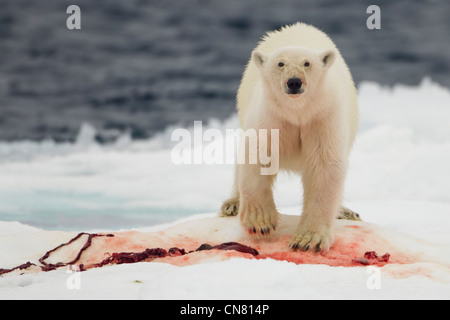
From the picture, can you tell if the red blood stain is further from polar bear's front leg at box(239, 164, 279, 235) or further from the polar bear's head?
the polar bear's head

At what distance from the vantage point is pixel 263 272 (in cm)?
390

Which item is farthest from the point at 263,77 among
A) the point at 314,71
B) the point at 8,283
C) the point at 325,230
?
the point at 8,283

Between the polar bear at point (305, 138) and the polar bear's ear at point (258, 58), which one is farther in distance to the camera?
the polar bear's ear at point (258, 58)

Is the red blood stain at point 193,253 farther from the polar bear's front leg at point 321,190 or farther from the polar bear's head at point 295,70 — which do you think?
the polar bear's head at point 295,70

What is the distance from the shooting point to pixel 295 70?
4480mm

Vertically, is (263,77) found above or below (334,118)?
above

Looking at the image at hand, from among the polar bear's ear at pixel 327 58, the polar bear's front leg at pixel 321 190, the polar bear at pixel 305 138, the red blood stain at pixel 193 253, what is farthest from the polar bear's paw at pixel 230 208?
the polar bear's ear at pixel 327 58

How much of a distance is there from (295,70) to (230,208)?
205cm

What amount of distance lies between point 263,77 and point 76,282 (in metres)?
2.15

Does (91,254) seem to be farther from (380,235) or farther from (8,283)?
(380,235)

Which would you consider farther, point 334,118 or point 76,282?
point 334,118

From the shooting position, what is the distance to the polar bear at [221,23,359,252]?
15.3 feet

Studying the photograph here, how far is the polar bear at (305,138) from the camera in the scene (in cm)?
467

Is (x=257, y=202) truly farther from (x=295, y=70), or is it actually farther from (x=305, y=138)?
(x=295, y=70)
